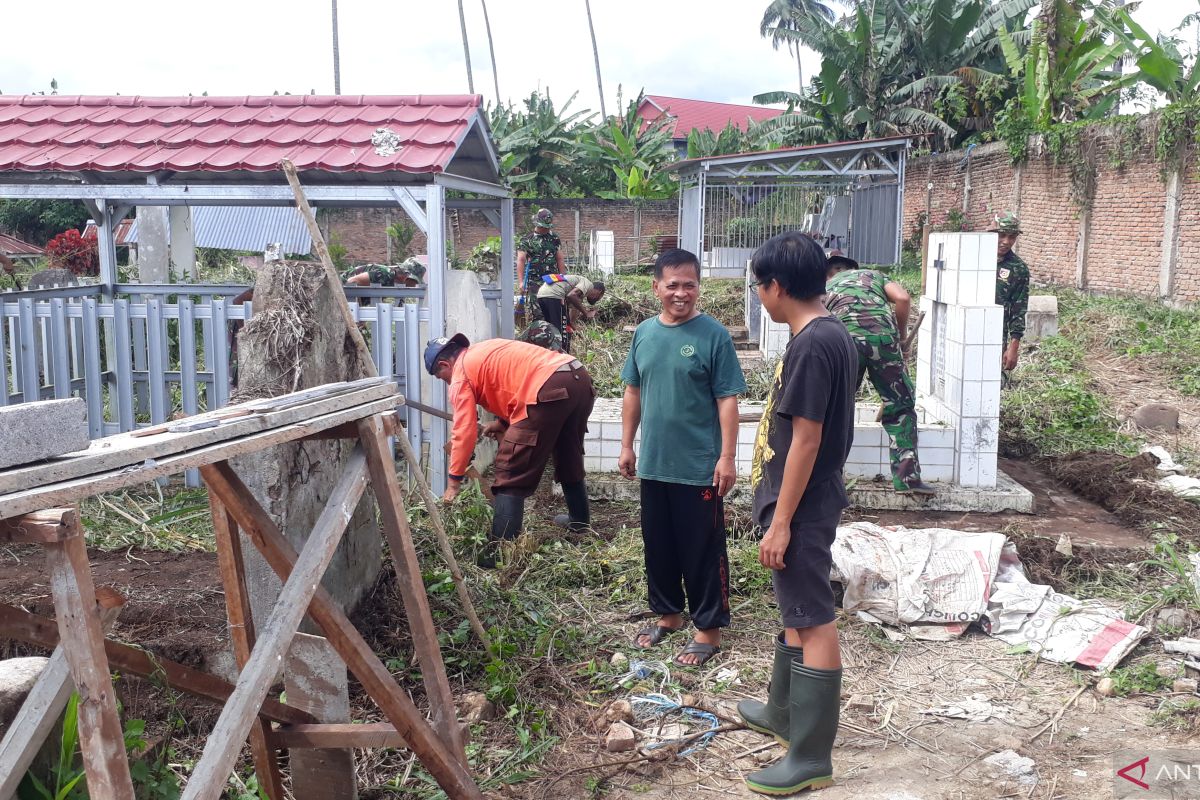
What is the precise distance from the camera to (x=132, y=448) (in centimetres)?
191

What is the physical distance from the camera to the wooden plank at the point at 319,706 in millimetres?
3207

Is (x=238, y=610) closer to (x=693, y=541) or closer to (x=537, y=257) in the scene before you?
(x=693, y=541)

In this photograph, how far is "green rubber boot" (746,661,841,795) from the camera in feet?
10.3

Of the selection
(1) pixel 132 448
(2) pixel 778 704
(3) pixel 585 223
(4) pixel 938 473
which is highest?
(3) pixel 585 223

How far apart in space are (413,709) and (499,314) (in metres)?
5.67

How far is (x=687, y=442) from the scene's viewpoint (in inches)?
164

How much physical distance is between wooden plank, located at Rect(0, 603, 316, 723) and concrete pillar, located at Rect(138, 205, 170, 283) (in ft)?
25.9

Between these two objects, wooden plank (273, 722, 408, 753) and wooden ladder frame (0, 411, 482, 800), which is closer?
wooden ladder frame (0, 411, 482, 800)

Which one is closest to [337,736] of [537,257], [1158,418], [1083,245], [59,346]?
[59,346]

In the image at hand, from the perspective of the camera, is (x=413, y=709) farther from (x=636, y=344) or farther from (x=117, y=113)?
(x=117, y=113)

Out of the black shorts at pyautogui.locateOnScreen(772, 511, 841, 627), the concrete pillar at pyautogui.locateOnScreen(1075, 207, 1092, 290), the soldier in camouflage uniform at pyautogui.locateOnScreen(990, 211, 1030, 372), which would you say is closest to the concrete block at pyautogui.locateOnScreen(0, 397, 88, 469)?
the black shorts at pyautogui.locateOnScreen(772, 511, 841, 627)

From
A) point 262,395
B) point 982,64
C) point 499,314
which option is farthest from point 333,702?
point 982,64

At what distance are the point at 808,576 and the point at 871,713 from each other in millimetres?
972

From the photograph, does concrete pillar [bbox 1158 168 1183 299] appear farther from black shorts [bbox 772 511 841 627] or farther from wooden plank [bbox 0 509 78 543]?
wooden plank [bbox 0 509 78 543]
